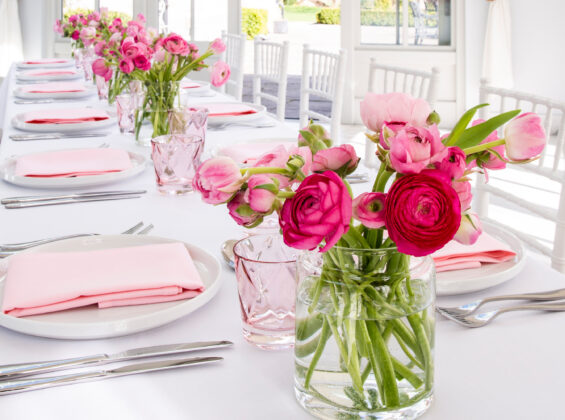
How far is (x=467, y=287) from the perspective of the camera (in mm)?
863

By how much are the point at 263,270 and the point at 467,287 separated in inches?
10.4

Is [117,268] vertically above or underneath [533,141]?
underneath

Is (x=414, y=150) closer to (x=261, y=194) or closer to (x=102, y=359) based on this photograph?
(x=261, y=194)

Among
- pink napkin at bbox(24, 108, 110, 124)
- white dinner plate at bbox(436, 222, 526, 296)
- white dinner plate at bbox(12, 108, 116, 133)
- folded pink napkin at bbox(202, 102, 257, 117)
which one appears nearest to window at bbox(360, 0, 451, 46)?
folded pink napkin at bbox(202, 102, 257, 117)

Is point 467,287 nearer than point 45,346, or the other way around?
point 45,346

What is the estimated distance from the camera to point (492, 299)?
843 millimetres

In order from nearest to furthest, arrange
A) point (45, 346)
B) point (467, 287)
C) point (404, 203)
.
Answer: point (404, 203)
point (45, 346)
point (467, 287)

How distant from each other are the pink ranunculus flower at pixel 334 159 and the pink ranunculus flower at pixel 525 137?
4.9 inches

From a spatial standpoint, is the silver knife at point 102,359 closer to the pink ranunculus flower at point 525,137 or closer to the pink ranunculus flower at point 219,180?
the pink ranunculus flower at point 219,180

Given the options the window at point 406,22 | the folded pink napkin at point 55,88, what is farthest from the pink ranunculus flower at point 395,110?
the window at point 406,22

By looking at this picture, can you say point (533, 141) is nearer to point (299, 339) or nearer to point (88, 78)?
point (299, 339)

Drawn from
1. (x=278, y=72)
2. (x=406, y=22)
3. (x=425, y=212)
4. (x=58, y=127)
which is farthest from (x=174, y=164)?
(x=406, y=22)

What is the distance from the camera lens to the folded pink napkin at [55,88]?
2.72 m

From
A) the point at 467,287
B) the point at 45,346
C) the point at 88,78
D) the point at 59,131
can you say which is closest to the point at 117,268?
the point at 45,346
